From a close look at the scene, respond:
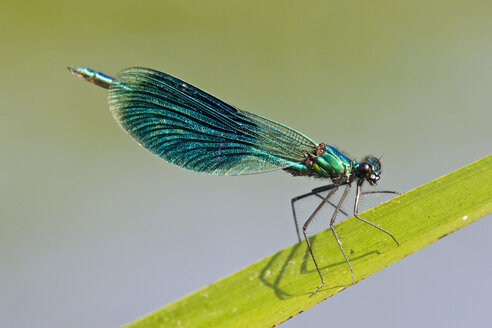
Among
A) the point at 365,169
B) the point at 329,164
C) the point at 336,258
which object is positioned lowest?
the point at 336,258

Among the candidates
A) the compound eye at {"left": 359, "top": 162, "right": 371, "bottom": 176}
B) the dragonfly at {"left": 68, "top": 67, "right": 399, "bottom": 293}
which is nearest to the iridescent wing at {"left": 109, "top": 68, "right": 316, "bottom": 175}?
the dragonfly at {"left": 68, "top": 67, "right": 399, "bottom": 293}

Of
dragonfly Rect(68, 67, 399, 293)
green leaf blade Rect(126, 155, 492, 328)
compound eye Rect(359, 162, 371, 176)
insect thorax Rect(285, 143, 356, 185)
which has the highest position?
dragonfly Rect(68, 67, 399, 293)

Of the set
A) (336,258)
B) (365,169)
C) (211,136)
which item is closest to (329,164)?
(365,169)

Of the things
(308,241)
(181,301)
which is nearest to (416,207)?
(308,241)

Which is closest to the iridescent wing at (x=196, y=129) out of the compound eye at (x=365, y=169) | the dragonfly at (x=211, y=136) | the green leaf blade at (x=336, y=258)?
the dragonfly at (x=211, y=136)

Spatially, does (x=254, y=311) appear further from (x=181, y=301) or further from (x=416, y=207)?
(x=416, y=207)

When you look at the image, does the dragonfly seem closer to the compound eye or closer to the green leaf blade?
the compound eye

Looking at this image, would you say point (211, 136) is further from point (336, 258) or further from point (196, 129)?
point (336, 258)
